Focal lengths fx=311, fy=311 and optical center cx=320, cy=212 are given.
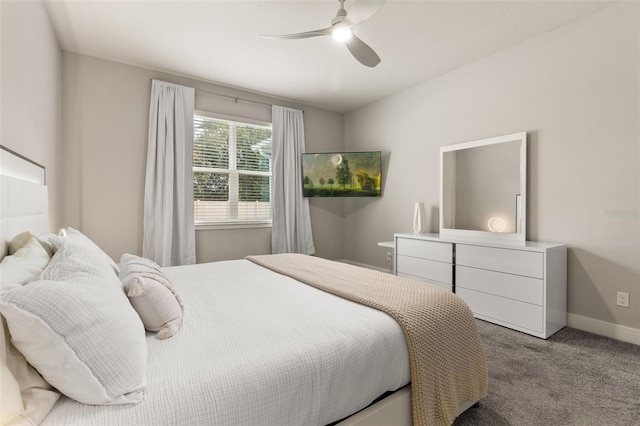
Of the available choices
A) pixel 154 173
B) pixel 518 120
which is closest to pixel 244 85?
pixel 154 173

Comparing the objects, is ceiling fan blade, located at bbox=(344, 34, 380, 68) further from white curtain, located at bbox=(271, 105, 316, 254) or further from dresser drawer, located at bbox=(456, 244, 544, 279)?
white curtain, located at bbox=(271, 105, 316, 254)

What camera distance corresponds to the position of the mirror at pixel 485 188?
2990 millimetres

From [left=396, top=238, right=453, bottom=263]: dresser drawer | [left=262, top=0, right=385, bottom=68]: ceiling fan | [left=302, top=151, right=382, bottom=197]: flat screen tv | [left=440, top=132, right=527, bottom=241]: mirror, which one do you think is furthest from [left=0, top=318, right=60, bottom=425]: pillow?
[left=302, top=151, right=382, bottom=197]: flat screen tv

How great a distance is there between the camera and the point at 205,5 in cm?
244

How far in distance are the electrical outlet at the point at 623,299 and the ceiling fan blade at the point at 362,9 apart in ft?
9.26

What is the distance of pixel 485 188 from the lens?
324 centimetres

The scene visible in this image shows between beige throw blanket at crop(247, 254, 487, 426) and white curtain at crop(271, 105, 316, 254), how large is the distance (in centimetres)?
273

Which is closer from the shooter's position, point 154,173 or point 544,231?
point 544,231

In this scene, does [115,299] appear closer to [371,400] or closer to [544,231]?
[371,400]

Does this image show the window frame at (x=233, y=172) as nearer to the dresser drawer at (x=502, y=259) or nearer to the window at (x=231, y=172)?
the window at (x=231, y=172)

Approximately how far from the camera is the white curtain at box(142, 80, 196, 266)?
11.6 ft

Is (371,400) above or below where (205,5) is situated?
below

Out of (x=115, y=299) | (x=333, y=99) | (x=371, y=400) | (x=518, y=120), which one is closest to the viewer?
(x=115, y=299)

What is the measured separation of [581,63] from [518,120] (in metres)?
0.61
